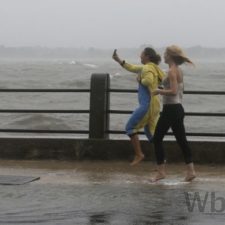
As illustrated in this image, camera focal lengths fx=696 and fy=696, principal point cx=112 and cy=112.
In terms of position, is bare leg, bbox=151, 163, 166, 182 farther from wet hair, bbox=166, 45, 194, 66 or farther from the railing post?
the railing post

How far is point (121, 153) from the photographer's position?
Answer: 34.9 feet

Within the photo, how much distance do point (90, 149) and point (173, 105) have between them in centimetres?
229

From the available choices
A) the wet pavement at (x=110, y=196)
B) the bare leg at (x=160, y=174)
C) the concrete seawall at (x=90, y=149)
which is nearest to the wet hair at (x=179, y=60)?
the bare leg at (x=160, y=174)

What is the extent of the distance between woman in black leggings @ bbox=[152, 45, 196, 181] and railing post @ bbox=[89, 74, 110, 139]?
6.28 feet

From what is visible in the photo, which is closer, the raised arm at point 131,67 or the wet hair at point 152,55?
the wet hair at point 152,55

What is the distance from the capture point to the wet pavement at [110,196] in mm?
7023

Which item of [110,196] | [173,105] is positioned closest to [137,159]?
[173,105]

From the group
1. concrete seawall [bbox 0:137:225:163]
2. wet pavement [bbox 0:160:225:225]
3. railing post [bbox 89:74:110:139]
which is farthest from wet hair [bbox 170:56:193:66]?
railing post [bbox 89:74:110:139]

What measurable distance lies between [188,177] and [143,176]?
0.74 meters

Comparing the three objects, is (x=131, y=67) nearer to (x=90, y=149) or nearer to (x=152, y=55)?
(x=152, y=55)

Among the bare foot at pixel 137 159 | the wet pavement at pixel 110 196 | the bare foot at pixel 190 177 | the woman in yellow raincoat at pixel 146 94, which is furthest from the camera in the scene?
the bare foot at pixel 137 159

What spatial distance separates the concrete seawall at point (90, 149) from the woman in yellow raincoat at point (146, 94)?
692mm

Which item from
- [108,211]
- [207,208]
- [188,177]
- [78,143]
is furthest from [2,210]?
[78,143]

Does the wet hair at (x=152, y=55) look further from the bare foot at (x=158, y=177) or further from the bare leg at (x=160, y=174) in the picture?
the bare foot at (x=158, y=177)
